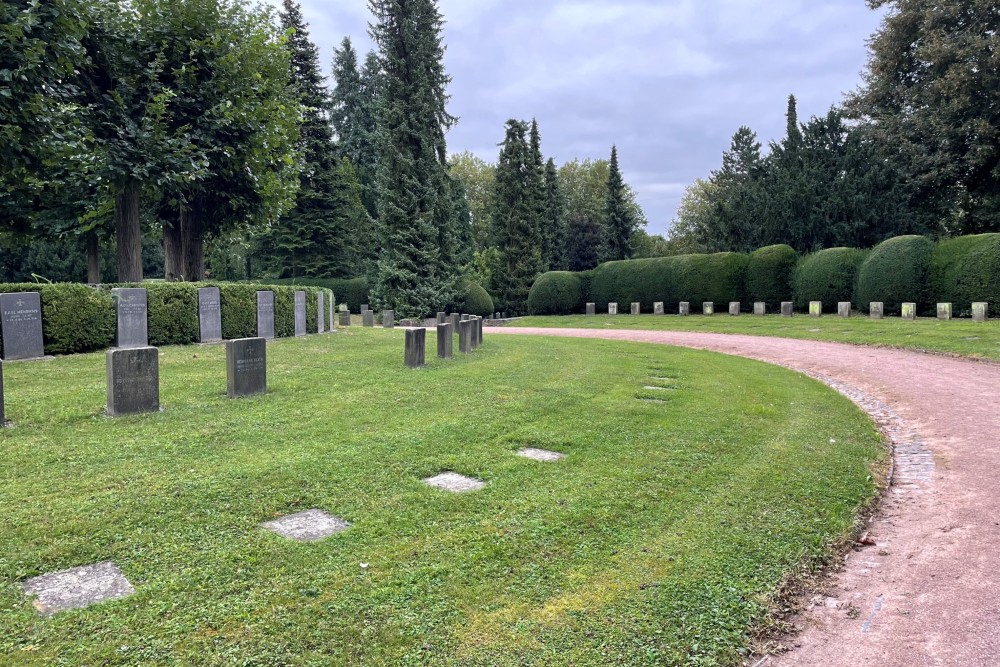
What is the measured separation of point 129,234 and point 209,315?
21.0 feet

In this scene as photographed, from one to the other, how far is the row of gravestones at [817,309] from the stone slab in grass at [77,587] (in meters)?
23.3

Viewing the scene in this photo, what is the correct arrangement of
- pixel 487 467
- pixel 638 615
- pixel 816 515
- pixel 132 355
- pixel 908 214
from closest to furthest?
pixel 638 615, pixel 816 515, pixel 487 467, pixel 132 355, pixel 908 214

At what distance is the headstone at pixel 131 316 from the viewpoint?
11875 mm

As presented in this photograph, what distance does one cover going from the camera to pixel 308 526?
372 cm

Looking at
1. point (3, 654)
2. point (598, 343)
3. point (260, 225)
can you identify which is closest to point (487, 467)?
point (3, 654)

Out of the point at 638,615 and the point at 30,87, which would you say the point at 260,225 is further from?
the point at 638,615

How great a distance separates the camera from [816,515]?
4.18 m

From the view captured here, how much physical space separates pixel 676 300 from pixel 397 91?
18.2 meters

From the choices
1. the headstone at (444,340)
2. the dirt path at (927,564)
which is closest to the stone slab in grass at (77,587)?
the dirt path at (927,564)

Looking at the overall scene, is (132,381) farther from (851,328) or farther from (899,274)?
(899,274)

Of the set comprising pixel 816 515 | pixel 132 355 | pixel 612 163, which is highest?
pixel 612 163

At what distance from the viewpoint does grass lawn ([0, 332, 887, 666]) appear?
259 cm

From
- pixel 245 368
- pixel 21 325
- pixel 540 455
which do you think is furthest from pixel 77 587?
pixel 21 325

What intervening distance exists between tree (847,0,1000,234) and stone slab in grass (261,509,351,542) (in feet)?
100
